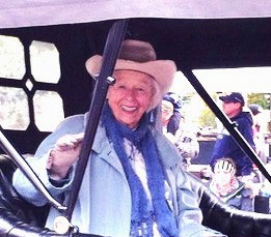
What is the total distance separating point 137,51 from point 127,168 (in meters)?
0.56

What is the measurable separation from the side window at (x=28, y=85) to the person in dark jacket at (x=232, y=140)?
95.9 inches

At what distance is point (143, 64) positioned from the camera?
3049 mm

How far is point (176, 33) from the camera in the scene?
3.36 m

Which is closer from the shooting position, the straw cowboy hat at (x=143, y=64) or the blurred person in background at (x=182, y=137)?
the straw cowboy hat at (x=143, y=64)

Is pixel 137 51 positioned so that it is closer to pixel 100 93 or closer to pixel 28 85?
pixel 28 85

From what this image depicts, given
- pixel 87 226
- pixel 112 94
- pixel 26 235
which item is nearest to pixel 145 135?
pixel 112 94

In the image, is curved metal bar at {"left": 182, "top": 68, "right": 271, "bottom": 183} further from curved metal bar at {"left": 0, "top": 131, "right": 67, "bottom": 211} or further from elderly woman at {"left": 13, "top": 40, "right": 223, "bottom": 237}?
curved metal bar at {"left": 0, "top": 131, "right": 67, "bottom": 211}

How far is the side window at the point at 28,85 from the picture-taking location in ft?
10.5

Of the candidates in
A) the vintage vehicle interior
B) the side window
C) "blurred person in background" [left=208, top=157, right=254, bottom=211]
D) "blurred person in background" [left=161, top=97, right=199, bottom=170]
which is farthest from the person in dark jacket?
the side window

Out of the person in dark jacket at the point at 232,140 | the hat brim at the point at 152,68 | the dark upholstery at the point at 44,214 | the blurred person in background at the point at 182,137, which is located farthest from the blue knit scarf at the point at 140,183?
the blurred person in background at the point at 182,137

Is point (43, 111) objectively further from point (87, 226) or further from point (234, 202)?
point (234, 202)

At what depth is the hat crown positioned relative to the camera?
9.96 feet

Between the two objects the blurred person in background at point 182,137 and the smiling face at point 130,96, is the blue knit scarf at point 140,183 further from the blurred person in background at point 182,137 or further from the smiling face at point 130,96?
the blurred person in background at point 182,137

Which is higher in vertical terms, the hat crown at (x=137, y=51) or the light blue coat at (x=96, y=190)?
the hat crown at (x=137, y=51)
